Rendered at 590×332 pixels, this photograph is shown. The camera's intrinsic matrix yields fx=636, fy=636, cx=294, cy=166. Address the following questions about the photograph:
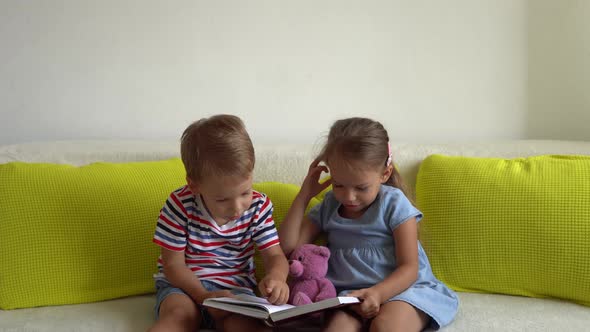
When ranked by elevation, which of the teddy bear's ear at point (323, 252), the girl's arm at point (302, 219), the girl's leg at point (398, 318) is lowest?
the girl's leg at point (398, 318)

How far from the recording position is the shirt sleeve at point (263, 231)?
169 centimetres

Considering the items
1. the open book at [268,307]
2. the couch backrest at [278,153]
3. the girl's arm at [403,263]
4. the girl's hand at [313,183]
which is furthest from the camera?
the couch backrest at [278,153]

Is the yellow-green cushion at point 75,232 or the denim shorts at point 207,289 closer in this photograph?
the denim shorts at point 207,289

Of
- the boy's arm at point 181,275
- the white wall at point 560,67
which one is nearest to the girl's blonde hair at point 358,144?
the boy's arm at point 181,275

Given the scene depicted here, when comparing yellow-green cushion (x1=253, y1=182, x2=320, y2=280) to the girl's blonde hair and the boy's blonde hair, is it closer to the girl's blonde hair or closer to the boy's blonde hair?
the girl's blonde hair

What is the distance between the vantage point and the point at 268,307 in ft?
4.48

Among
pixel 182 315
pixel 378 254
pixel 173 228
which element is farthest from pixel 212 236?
pixel 378 254

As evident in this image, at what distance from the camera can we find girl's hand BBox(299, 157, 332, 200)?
5.92 ft

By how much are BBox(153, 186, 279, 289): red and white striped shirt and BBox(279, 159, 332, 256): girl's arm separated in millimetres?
67

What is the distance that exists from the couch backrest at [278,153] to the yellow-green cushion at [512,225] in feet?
0.47

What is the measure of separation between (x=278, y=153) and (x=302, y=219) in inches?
13.5

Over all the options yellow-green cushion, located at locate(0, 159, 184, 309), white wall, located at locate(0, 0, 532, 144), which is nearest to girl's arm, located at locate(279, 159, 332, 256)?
yellow-green cushion, located at locate(0, 159, 184, 309)

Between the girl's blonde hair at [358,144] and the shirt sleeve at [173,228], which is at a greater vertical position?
the girl's blonde hair at [358,144]

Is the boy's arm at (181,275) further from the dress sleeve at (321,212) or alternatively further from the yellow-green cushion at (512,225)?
the yellow-green cushion at (512,225)
